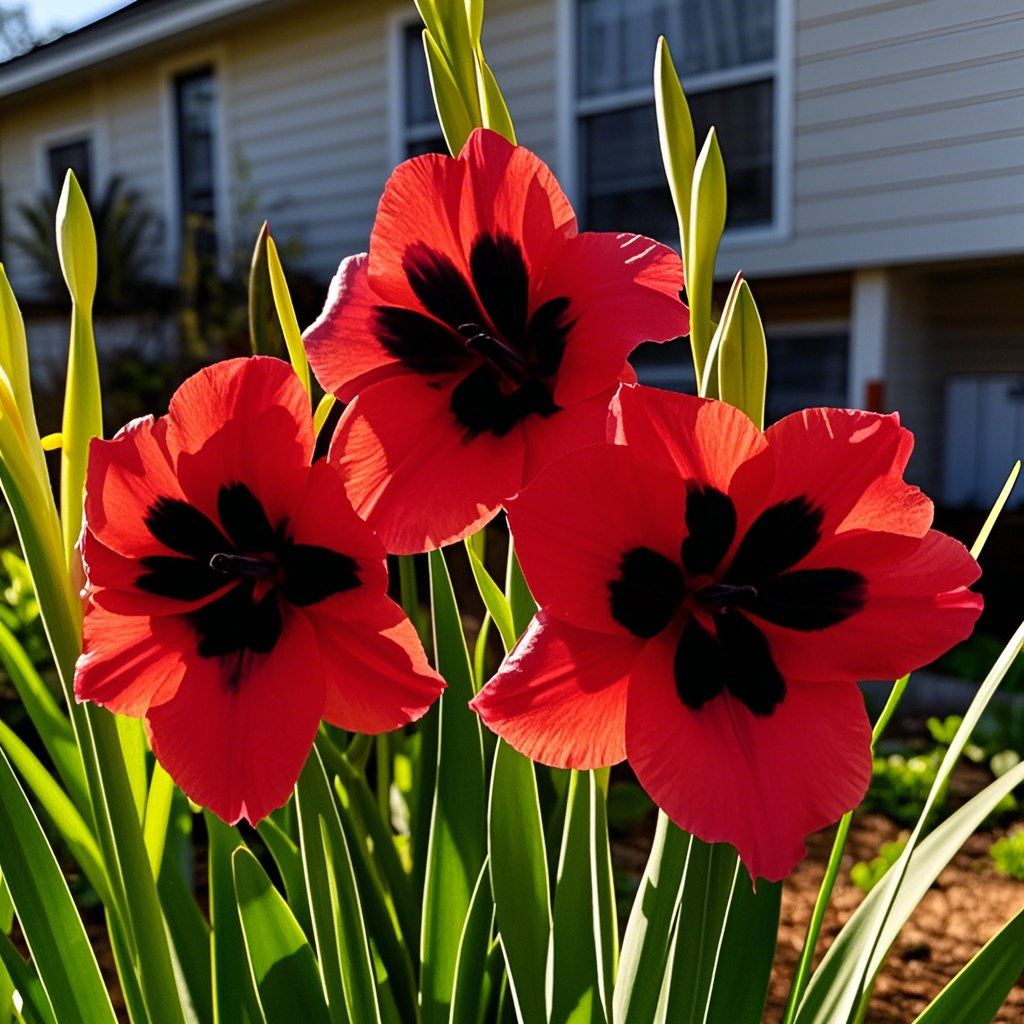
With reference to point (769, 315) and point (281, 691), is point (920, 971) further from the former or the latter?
point (769, 315)

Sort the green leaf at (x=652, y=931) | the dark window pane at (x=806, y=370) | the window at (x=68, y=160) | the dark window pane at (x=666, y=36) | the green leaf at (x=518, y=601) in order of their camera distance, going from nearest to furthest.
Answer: the green leaf at (x=652, y=931), the green leaf at (x=518, y=601), the dark window pane at (x=666, y=36), the dark window pane at (x=806, y=370), the window at (x=68, y=160)

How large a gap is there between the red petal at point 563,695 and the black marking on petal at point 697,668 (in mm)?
23

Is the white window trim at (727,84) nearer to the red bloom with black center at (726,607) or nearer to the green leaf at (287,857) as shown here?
the green leaf at (287,857)

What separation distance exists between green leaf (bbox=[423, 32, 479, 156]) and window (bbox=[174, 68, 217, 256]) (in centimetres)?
1006

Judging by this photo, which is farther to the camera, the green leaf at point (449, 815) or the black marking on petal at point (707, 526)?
the green leaf at point (449, 815)

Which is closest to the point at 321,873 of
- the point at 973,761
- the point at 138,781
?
the point at 138,781

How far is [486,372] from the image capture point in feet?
1.95

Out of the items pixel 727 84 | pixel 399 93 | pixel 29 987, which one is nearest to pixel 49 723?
pixel 29 987

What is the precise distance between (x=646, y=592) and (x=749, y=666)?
62mm

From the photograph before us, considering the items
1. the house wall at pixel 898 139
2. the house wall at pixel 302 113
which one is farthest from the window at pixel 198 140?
the house wall at pixel 898 139

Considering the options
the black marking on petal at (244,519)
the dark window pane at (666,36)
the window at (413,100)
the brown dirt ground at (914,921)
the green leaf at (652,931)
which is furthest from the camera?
the window at (413,100)

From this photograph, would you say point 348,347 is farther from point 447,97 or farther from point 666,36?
point 666,36

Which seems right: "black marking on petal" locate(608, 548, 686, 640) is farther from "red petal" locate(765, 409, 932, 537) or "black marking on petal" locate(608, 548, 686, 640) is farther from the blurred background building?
the blurred background building

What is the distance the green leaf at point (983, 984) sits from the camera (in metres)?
0.77
